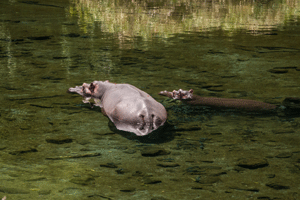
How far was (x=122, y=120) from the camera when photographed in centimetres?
591

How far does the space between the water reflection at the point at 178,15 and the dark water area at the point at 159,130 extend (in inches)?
7.1

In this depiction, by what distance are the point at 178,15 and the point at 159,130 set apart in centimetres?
1277

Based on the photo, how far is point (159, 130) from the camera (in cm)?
586

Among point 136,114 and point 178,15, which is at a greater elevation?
point 178,15

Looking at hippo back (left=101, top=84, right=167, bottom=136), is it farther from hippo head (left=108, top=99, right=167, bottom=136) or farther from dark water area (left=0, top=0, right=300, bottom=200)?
dark water area (left=0, top=0, right=300, bottom=200)

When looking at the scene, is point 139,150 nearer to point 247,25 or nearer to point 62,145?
point 62,145

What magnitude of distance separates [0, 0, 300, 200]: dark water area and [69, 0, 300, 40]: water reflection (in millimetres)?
179

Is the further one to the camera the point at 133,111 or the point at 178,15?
the point at 178,15

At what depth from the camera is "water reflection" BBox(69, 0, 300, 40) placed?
14.6 meters

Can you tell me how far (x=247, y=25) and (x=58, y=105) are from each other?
10.1 meters

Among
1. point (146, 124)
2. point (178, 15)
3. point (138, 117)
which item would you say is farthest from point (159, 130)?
point (178, 15)

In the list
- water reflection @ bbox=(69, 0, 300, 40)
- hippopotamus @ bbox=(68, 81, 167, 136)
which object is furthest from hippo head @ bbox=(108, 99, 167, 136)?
water reflection @ bbox=(69, 0, 300, 40)

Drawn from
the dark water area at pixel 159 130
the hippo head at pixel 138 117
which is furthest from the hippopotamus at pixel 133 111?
the dark water area at pixel 159 130

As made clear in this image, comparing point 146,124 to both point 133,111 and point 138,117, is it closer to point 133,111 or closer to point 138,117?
point 138,117
